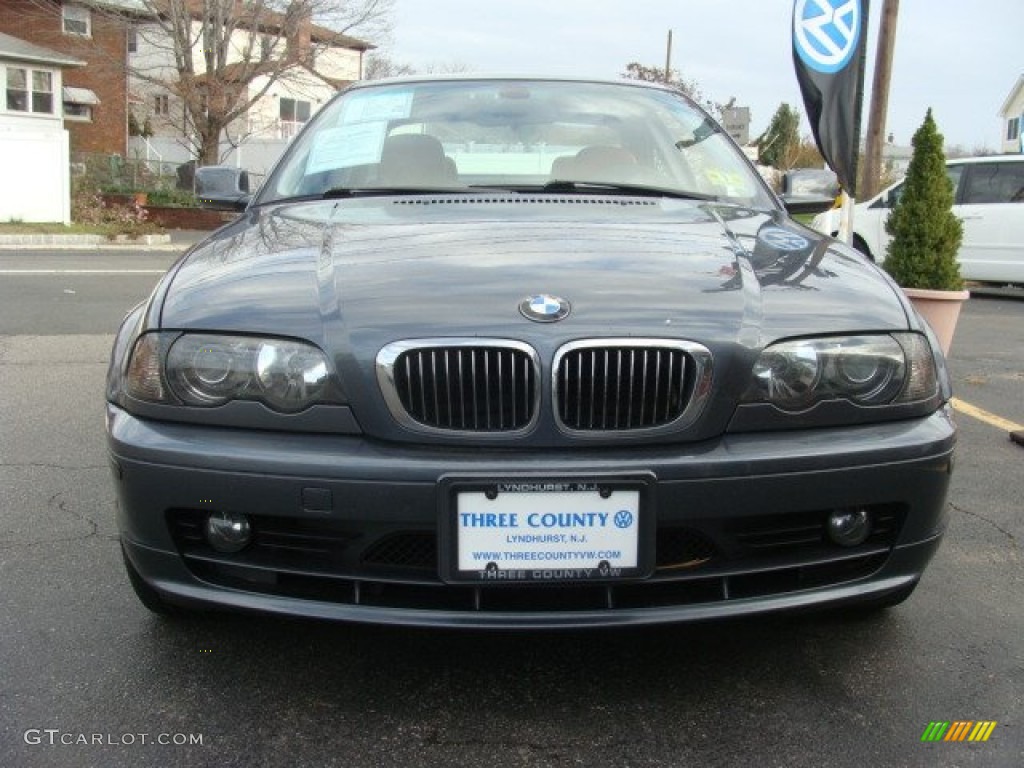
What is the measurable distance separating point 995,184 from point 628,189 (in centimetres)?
1094

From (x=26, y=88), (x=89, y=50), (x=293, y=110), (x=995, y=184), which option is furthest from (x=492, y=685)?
(x=293, y=110)

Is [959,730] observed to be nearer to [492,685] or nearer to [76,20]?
[492,685]

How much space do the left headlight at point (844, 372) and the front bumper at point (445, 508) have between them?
7 cm

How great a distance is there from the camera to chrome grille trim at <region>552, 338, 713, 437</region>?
206cm

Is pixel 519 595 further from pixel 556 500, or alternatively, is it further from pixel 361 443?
pixel 361 443

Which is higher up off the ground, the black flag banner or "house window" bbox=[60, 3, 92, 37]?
"house window" bbox=[60, 3, 92, 37]

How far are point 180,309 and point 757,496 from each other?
1.32 metres

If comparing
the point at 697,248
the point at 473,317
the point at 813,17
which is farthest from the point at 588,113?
the point at 813,17

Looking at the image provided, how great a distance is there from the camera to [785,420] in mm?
2129

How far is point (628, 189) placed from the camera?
3215mm

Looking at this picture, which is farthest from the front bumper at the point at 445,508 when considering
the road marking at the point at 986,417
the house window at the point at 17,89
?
the house window at the point at 17,89

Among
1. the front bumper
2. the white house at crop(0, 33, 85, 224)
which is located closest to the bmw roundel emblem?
the front bumper

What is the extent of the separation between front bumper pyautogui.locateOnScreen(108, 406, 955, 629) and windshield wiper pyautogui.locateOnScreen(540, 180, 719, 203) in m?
1.24

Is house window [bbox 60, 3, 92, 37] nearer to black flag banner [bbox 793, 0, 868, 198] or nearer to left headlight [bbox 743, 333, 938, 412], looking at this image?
black flag banner [bbox 793, 0, 868, 198]
